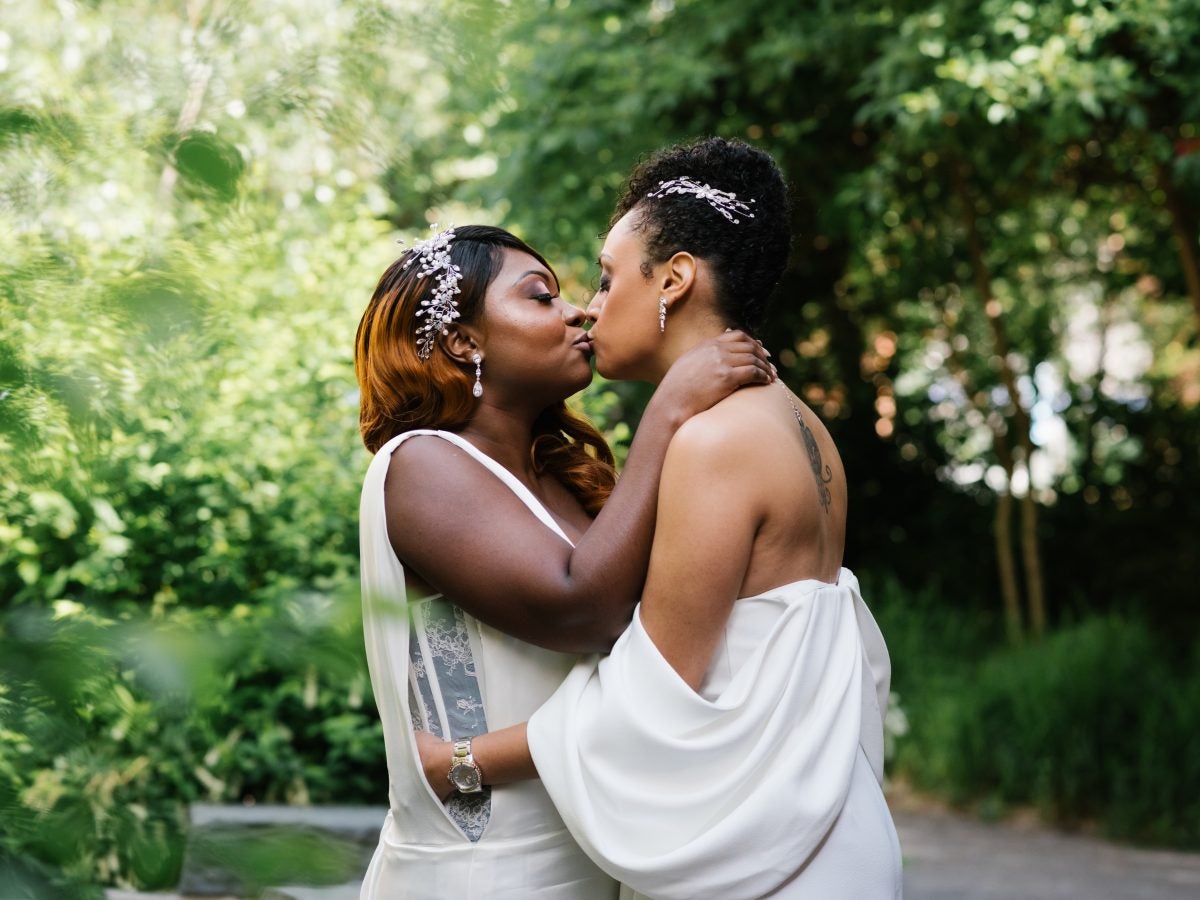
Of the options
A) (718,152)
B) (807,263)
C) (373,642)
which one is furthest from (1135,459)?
(373,642)

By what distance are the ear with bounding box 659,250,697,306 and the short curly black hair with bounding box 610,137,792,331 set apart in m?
0.01

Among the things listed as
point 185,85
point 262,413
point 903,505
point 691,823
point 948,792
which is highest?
point 185,85

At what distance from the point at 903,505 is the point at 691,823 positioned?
11203 millimetres

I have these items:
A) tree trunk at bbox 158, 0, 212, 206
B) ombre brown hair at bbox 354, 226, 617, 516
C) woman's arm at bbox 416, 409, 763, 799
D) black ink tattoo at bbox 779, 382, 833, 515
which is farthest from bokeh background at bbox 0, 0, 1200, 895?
black ink tattoo at bbox 779, 382, 833, 515

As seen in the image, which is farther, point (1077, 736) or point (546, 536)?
point (1077, 736)

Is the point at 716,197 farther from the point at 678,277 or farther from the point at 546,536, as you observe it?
the point at 546,536

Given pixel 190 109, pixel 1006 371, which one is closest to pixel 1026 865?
pixel 1006 371

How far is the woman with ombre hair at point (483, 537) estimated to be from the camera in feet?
7.22

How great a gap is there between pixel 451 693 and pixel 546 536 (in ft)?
1.11

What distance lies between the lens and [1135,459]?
40.3 ft

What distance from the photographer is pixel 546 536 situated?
7.41 ft

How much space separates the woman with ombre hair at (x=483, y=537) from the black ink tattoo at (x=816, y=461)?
13cm

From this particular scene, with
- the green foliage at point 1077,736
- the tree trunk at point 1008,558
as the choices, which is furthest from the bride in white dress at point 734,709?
the tree trunk at point 1008,558

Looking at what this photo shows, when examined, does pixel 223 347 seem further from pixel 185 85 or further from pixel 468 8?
pixel 468 8
